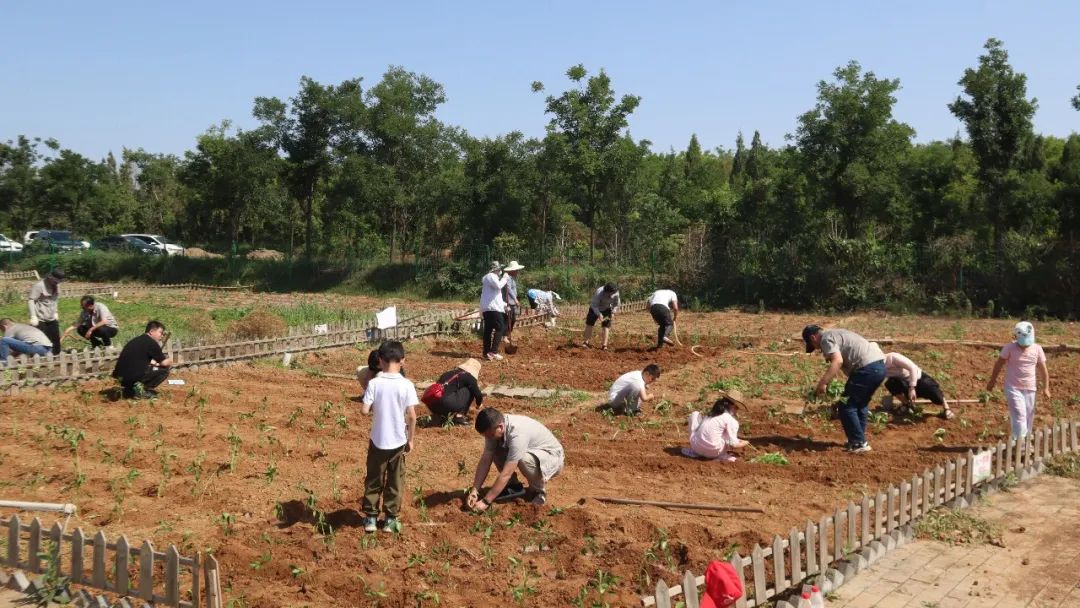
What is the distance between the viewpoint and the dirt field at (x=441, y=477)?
6074 mm

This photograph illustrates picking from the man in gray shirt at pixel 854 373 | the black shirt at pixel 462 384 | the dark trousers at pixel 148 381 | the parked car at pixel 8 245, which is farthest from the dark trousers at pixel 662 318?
the parked car at pixel 8 245

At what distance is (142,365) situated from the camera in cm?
1148

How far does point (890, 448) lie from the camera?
30.7 ft

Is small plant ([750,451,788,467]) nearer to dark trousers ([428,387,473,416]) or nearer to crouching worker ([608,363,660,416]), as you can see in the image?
crouching worker ([608,363,660,416])

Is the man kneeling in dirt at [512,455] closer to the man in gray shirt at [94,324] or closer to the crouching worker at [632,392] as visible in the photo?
the crouching worker at [632,392]

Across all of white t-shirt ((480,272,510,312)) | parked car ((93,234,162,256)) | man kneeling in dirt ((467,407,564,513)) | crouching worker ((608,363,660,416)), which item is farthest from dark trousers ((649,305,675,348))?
parked car ((93,234,162,256))

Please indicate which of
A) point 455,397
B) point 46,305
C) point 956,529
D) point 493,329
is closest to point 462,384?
point 455,397

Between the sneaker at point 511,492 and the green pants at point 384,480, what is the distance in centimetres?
95

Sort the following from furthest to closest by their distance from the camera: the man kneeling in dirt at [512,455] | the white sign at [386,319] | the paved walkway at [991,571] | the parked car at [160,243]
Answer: the parked car at [160,243], the white sign at [386,319], the man kneeling in dirt at [512,455], the paved walkway at [991,571]

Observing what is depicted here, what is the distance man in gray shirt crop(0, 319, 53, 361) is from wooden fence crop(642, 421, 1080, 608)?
423 inches

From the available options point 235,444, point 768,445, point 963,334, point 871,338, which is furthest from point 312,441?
point 963,334

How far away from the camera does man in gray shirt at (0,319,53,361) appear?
12672 mm

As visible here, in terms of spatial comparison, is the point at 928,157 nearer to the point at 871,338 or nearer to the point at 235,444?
the point at 871,338

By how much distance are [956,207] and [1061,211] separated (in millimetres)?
4141
